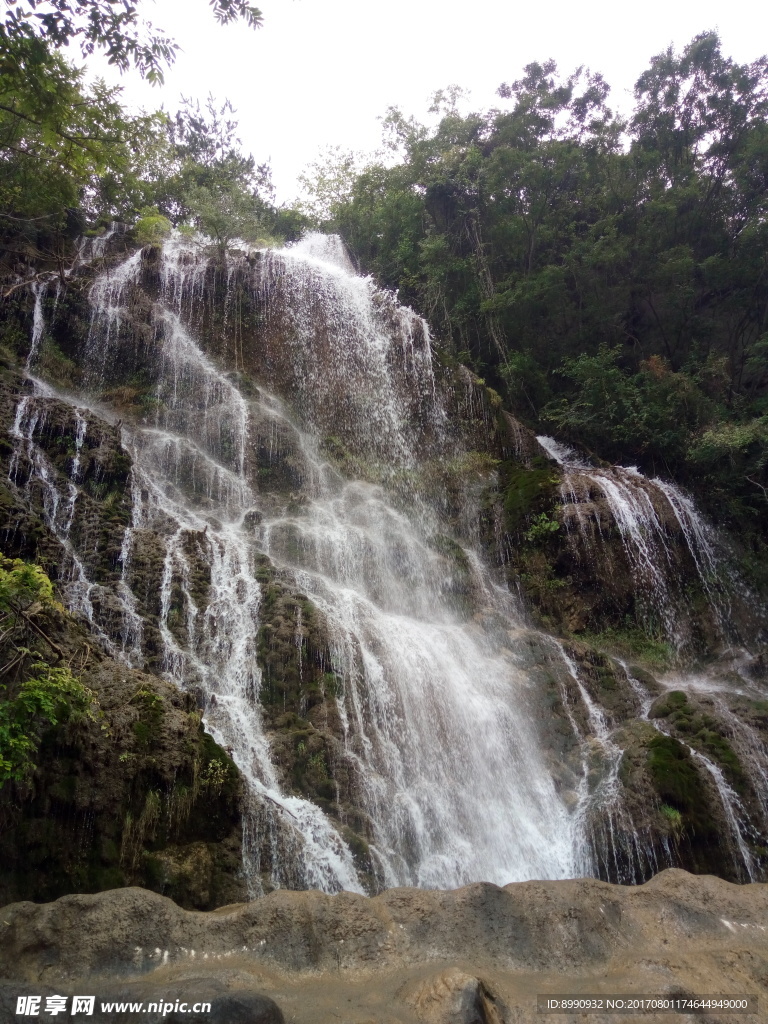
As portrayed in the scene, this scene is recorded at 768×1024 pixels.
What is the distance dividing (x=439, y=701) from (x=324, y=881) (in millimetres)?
3276

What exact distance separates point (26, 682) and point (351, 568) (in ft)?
23.6

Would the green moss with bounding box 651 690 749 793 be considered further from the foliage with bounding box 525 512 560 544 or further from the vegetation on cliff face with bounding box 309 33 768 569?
the vegetation on cliff face with bounding box 309 33 768 569

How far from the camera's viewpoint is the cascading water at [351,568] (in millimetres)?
7922

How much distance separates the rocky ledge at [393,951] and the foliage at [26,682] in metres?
1.17

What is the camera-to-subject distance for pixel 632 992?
391 centimetres

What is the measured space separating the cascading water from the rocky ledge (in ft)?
8.23

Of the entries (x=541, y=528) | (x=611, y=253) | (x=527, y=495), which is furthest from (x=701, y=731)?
(x=611, y=253)

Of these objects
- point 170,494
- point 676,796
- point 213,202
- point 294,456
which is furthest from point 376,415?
point 676,796

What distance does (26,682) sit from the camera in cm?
507

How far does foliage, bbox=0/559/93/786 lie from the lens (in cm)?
490

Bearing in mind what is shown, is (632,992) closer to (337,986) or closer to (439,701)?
(337,986)

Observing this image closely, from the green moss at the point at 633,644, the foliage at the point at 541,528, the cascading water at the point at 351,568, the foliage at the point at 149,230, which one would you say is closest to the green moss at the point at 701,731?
the cascading water at the point at 351,568

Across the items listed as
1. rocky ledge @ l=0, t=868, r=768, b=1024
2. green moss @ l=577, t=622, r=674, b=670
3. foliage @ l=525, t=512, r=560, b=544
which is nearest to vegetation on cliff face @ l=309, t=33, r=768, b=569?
foliage @ l=525, t=512, r=560, b=544

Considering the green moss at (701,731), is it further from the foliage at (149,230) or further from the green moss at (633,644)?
the foliage at (149,230)
